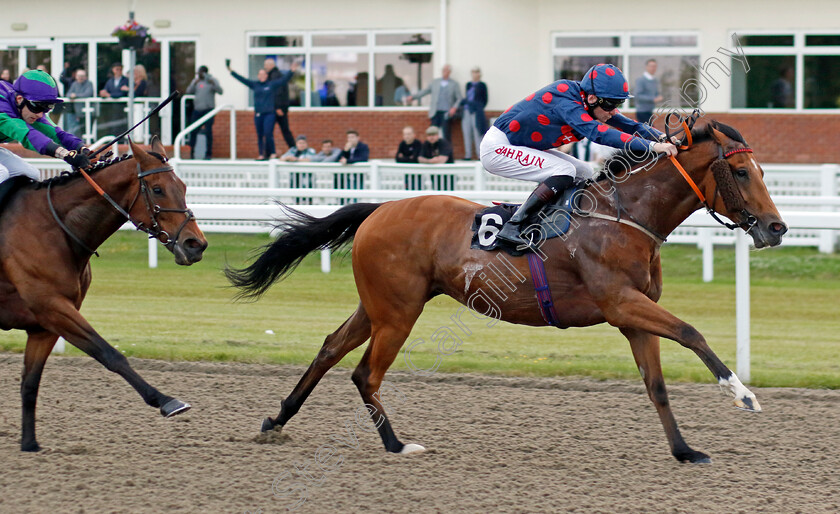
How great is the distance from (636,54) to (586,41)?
759 millimetres

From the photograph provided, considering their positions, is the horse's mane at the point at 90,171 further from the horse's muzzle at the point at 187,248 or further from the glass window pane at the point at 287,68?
the glass window pane at the point at 287,68

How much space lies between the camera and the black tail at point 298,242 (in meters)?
5.52

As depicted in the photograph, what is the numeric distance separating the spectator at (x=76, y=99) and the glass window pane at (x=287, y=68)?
93.0 inches

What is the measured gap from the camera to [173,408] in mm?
4516

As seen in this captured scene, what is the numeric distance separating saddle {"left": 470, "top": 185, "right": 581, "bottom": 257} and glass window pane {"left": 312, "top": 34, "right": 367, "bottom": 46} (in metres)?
11.8

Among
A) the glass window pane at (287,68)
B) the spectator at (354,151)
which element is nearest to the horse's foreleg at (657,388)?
the spectator at (354,151)

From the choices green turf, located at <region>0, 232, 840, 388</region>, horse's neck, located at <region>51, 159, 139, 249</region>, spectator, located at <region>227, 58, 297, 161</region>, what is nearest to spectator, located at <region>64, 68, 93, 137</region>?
spectator, located at <region>227, 58, 297, 161</region>

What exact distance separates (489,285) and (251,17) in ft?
41.5

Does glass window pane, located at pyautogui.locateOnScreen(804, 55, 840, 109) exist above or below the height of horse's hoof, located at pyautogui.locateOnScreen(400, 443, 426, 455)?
above

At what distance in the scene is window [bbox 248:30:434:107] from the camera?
1620 centimetres

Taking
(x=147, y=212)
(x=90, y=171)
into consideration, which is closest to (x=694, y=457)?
(x=147, y=212)

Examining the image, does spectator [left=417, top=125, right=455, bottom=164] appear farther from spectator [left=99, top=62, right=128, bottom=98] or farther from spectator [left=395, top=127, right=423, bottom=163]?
spectator [left=99, top=62, right=128, bottom=98]

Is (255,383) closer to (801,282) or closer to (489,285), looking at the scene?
(489,285)

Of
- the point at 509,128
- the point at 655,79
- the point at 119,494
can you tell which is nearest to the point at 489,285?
the point at 509,128
